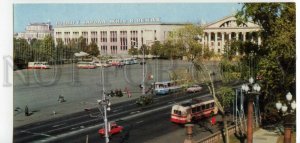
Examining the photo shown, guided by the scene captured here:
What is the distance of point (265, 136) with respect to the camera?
7555 millimetres

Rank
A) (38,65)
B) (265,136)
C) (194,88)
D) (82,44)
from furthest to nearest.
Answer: (265,136) < (194,88) < (82,44) < (38,65)

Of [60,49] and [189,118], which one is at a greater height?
[60,49]

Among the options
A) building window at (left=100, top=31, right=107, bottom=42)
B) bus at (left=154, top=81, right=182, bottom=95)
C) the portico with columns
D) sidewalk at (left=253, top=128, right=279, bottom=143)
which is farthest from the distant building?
sidewalk at (left=253, top=128, right=279, bottom=143)

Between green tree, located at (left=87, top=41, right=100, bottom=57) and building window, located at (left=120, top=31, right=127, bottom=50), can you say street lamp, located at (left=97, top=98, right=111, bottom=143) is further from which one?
building window, located at (left=120, top=31, right=127, bottom=50)

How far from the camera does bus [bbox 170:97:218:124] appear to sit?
750 centimetres

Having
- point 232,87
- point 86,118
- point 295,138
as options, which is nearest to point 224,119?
point 232,87

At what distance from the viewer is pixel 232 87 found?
7.56 meters

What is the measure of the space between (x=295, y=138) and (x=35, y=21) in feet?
11.6

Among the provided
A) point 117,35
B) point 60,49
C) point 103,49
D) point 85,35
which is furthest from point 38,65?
point 117,35

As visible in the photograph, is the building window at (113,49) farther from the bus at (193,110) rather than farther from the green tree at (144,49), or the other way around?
the bus at (193,110)

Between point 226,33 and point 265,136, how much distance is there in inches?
60.7

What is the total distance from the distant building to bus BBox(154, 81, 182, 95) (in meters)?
1.62

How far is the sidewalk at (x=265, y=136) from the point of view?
7.46 metres

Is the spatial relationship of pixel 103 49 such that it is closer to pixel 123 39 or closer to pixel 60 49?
pixel 123 39
